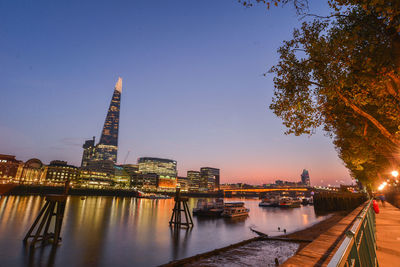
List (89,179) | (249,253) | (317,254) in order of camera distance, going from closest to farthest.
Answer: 1. (317,254)
2. (249,253)
3. (89,179)

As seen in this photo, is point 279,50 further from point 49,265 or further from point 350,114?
point 49,265

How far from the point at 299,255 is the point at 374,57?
372 inches

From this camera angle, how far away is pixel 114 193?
153 meters

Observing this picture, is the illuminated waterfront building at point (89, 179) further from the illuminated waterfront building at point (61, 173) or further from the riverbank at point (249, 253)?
the riverbank at point (249, 253)

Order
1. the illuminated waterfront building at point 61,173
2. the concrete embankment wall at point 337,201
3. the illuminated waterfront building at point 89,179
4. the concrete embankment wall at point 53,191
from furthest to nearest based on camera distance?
the illuminated waterfront building at point 89,179
the illuminated waterfront building at point 61,173
the concrete embankment wall at point 53,191
the concrete embankment wall at point 337,201

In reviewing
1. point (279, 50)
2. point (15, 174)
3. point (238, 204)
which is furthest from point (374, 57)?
point (15, 174)

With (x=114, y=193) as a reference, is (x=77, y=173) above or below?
above

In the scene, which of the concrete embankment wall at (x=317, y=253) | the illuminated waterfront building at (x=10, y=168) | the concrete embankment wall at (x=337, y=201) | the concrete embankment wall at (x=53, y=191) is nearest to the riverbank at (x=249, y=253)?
the concrete embankment wall at (x=317, y=253)

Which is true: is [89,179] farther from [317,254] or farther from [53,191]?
[317,254]

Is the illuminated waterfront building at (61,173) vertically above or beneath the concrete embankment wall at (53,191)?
above

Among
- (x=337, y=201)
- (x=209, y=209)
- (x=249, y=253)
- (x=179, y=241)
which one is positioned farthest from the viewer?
(x=337, y=201)

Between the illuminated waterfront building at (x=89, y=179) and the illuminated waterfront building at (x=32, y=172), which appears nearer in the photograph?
the illuminated waterfront building at (x=32, y=172)

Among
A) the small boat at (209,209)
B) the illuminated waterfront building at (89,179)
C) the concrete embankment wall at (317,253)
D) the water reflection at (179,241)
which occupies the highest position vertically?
the illuminated waterfront building at (89,179)

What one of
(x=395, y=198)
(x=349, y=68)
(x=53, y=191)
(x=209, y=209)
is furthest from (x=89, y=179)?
(x=349, y=68)
